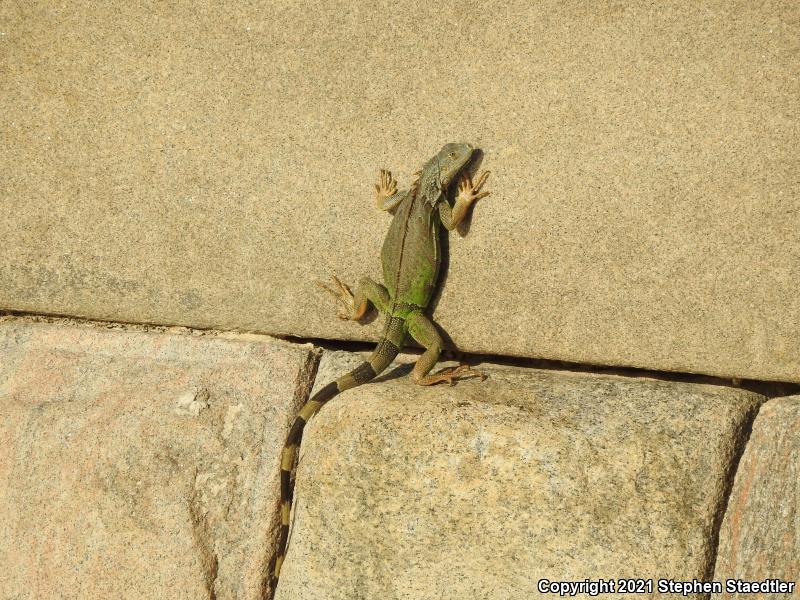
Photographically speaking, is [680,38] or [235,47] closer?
[680,38]

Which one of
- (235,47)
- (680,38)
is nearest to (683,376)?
(680,38)

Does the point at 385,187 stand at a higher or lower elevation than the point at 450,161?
lower

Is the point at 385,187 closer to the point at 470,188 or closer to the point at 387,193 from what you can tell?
the point at 387,193

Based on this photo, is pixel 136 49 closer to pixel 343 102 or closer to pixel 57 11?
pixel 57 11

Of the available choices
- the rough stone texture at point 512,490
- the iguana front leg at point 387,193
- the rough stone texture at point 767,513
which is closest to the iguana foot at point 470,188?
the iguana front leg at point 387,193

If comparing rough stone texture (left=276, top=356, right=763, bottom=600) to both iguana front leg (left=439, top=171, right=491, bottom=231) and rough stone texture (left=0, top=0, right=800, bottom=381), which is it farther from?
iguana front leg (left=439, top=171, right=491, bottom=231)

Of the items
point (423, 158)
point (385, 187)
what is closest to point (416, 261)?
point (385, 187)
